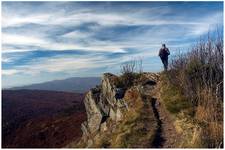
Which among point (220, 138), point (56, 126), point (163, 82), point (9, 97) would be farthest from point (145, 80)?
point (9, 97)

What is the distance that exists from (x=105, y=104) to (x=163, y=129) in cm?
804

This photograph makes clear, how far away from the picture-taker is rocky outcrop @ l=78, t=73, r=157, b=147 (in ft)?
65.6

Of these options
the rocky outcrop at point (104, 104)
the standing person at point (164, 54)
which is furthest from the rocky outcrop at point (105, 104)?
the standing person at point (164, 54)

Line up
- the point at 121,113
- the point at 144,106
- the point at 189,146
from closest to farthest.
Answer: the point at 189,146, the point at 144,106, the point at 121,113

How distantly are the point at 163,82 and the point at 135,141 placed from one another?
7253 millimetres

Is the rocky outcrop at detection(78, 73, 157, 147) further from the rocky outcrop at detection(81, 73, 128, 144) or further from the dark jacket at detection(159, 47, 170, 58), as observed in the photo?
the dark jacket at detection(159, 47, 170, 58)

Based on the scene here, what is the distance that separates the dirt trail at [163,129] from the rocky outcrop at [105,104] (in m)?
2.16

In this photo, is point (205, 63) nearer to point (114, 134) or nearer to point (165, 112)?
point (165, 112)

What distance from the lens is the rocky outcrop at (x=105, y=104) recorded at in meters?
20.0

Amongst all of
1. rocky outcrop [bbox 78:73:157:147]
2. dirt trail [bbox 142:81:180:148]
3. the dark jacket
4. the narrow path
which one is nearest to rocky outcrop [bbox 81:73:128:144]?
rocky outcrop [bbox 78:73:157:147]

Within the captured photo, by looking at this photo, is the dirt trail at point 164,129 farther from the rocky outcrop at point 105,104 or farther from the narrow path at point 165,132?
the rocky outcrop at point 105,104

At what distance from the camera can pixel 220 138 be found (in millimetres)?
11930

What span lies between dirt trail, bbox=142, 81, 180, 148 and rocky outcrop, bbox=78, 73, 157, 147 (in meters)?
2.16

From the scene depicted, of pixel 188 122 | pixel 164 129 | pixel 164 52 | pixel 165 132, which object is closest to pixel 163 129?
pixel 164 129
